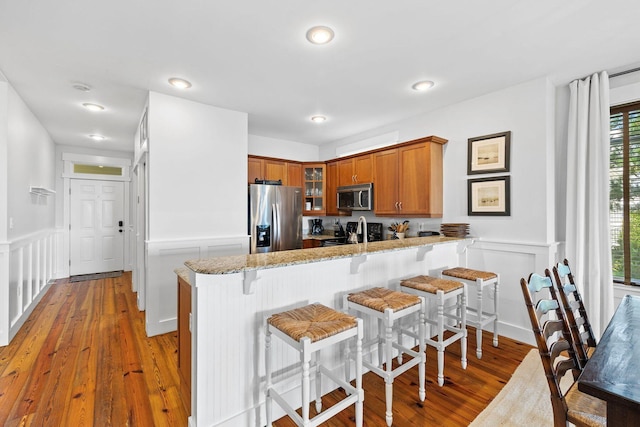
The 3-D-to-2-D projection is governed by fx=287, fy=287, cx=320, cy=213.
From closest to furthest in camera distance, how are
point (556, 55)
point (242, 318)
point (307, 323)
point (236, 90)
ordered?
1. point (307, 323)
2. point (242, 318)
3. point (556, 55)
4. point (236, 90)

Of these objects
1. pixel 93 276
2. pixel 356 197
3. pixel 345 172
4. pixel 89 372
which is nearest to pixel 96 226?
pixel 93 276

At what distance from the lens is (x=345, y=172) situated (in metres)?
4.70

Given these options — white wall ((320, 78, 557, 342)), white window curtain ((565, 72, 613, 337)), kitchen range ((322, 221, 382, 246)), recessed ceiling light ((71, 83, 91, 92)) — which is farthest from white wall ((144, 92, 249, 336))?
white window curtain ((565, 72, 613, 337))

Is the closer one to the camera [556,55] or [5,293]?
[556,55]

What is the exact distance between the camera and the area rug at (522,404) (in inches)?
70.6

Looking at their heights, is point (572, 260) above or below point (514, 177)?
below

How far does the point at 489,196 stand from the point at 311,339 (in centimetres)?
268

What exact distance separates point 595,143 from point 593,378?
103 inches

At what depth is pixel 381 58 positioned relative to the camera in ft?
7.97

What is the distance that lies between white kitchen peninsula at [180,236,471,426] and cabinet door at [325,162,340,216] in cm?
284

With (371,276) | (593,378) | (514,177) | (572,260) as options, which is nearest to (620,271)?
(572,260)

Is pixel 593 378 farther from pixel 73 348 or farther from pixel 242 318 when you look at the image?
pixel 73 348

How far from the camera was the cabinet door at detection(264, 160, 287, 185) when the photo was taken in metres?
4.66

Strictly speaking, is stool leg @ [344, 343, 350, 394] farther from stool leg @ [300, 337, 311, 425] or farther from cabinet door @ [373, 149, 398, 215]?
cabinet door @ [373, 149, 398, 215]
